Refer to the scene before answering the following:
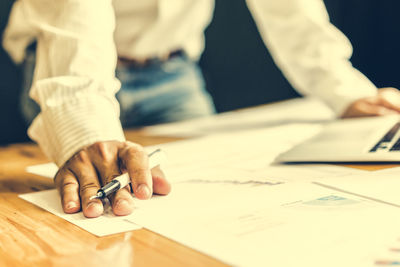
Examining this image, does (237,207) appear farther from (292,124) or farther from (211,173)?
(292,124)

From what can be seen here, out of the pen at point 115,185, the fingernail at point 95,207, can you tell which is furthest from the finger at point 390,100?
the fingernail at point 95,207

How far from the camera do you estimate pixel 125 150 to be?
0.66 m

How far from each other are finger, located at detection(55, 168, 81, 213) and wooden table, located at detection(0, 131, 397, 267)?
2 cm

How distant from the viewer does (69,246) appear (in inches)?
18.2

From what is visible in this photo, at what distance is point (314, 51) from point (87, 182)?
2.87 ft

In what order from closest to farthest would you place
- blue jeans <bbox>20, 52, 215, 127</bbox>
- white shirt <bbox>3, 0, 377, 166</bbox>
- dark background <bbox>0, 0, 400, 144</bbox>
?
1. white shirt <bbox>3, 0, 377, 166</bbox>
2. blue jeans <bbox>20, 52, 215, 127</bbox>
3. dark background <bbox>0, 0, 400, 144</bbox>

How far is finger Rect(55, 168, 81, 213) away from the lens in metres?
0.58

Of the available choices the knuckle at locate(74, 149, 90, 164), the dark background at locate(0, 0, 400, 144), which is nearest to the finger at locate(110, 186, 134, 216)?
the knuckle at locate(74, 149, 90, 164)

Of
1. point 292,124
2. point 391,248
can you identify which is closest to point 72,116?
point 391,248

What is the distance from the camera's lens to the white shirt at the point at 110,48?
2.45 ft

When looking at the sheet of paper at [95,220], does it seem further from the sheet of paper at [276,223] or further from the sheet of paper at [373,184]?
the sheet of paper at [373,184]

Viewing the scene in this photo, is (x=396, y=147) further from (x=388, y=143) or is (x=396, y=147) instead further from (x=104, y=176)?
(x=104, y=176)

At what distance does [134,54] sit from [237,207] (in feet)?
3.23

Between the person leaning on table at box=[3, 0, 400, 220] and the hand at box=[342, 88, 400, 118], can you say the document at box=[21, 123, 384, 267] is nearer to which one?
the person leaning on table at box=[3, 0, 400, 220]
